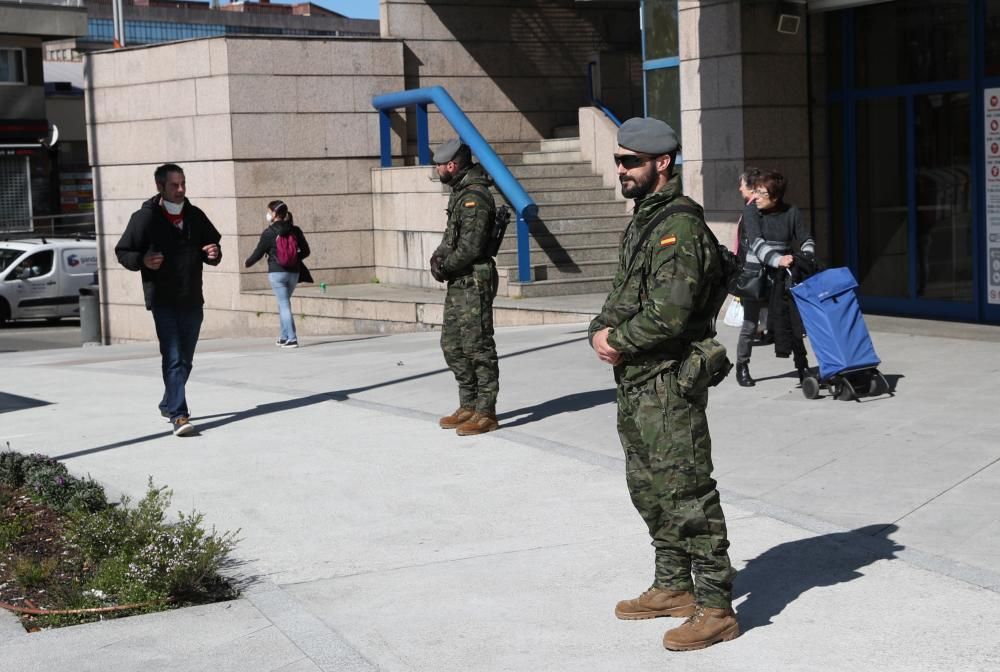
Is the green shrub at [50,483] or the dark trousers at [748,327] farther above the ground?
the dark trousers at [748,327]

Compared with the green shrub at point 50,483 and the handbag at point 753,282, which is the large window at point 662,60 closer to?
the handbag at point 753,282

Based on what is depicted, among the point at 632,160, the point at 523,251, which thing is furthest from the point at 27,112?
the point at 632,160

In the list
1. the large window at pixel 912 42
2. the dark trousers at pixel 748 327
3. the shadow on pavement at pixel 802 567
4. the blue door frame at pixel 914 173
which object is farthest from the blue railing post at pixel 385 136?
the shadow on pavement at pixel 802 567

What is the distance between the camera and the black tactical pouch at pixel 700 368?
5.00 metres

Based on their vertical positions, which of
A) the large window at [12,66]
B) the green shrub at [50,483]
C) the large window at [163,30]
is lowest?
the green shrub at [50,483]

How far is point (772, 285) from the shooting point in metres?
9.84

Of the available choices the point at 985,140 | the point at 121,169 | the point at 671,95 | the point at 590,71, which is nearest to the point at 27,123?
the point at 121,169

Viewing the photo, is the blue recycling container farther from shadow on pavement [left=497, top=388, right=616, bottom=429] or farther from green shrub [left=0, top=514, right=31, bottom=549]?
green shrub [left=0, top=514, right=31, bottom=549]

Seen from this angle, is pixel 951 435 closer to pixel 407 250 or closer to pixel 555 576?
pixel 555 576

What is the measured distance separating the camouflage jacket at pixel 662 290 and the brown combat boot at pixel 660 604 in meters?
0.83

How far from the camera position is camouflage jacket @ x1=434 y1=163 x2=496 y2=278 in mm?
8695

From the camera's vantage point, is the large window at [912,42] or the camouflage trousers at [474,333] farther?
the large window at [912,42]

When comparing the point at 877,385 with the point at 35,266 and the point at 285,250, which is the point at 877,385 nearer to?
the point at 285,250

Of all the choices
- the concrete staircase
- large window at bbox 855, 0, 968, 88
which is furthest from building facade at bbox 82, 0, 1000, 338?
the concrete staircase
